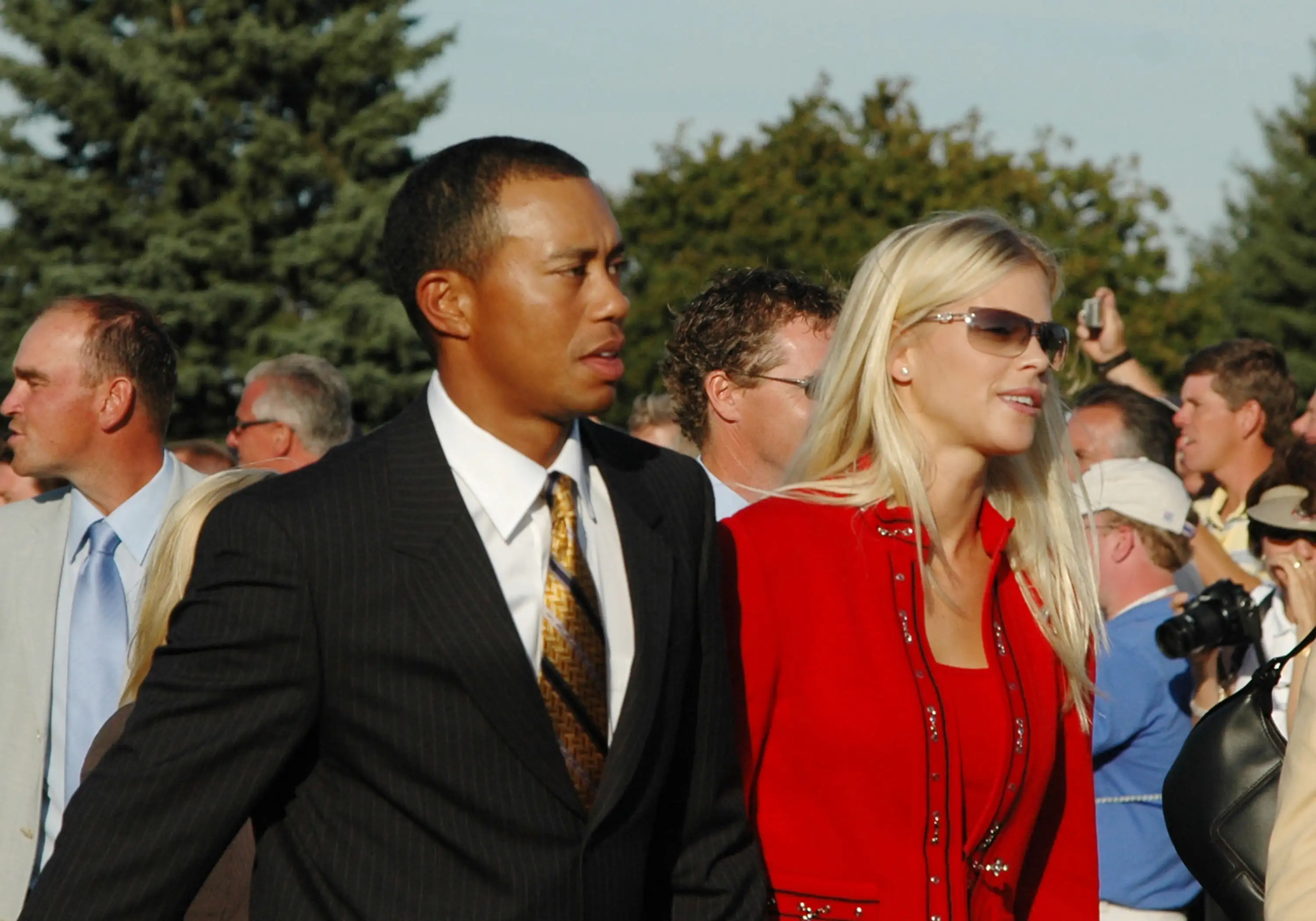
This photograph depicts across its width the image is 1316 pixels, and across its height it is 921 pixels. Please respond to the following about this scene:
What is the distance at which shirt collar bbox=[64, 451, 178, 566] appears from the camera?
5.29 metres

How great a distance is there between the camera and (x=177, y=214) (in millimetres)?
38688

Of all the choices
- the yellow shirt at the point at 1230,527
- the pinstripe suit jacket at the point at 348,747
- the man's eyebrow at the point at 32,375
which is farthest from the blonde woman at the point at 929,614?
the yellow shirt at the point at 1230,527

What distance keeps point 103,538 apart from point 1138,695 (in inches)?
121

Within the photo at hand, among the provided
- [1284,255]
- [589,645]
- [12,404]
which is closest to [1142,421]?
[12,404]

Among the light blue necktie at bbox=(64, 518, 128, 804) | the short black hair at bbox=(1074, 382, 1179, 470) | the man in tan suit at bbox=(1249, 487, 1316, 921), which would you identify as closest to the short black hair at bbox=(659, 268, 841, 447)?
the light blue necktie at bbox=(64, 518, 128, 804)

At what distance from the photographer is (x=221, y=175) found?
1564 inches

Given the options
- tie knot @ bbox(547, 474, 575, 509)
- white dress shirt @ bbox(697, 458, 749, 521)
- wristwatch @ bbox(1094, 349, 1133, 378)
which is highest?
wristwatch @ bbox(1094, 349, 1133, 378)

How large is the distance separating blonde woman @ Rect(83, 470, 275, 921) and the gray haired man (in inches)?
137

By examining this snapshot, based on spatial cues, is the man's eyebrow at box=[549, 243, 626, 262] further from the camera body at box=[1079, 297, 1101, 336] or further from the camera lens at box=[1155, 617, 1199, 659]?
the camera body at box=[1079, 297, 1101, 336]

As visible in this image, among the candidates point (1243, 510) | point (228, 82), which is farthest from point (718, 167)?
point (1243, 510)

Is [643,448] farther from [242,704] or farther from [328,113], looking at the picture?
[328,113]

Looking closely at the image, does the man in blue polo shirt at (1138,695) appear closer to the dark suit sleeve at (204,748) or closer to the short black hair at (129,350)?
the short black hair at (129,350)

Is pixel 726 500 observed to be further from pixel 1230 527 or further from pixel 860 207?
pixel 860 207

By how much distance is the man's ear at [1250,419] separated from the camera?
8.00 m
